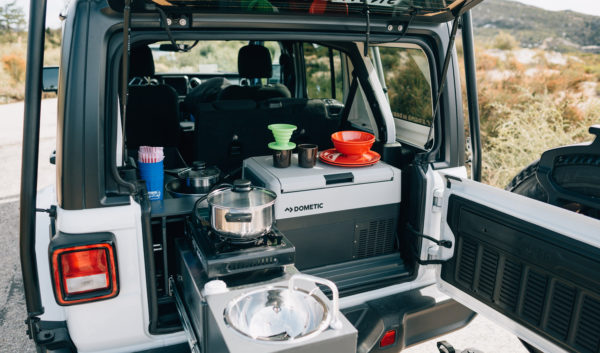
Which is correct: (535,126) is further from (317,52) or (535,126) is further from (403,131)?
(403,131)

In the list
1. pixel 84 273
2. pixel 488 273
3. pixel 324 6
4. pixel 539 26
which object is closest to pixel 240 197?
pixel 84 273

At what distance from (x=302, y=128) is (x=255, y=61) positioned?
1.50m

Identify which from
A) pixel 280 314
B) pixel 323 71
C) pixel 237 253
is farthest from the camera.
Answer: pixel 323 71

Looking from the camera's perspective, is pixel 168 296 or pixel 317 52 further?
pixel 317 52

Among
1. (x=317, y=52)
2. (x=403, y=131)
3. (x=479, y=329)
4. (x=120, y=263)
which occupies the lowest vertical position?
(x=479, y=329)

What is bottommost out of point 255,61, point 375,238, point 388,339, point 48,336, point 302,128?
point 388,339

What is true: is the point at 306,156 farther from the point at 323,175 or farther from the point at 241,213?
the point at 241,213

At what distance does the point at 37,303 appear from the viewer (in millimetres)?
1741

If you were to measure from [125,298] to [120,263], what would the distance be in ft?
0.50

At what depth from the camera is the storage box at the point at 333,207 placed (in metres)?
2.17

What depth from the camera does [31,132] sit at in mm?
1563

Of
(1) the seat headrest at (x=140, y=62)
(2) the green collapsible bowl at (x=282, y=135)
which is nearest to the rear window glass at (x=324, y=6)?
(2) the green collapsible bowl at (x=282, y=135)

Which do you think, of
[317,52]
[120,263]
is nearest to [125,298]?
[120,263]

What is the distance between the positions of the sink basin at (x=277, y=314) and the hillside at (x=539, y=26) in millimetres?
20923
